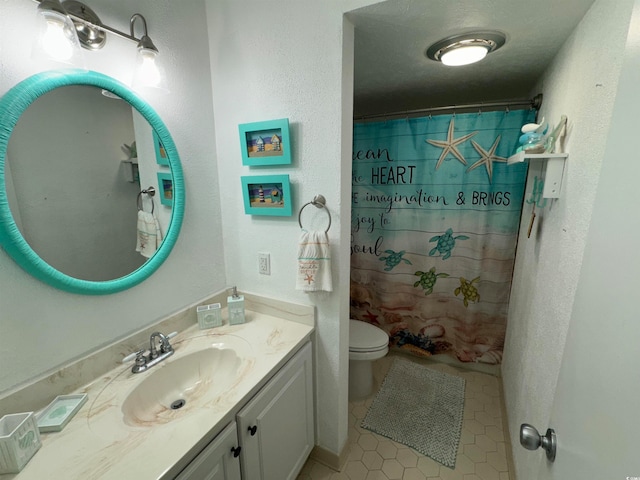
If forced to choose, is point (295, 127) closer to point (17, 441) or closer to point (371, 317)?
point (17, 441)

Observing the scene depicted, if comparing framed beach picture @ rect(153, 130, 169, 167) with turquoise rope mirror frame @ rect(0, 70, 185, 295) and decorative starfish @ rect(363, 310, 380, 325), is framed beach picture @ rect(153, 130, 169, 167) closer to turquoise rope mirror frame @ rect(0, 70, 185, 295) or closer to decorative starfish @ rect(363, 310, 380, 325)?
turquoise rope mirror frame @ rect(0, 70, 185, 295)

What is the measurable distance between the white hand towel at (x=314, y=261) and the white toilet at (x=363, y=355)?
0.81m

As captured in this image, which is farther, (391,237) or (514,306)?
(391,237)

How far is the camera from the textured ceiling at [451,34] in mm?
970

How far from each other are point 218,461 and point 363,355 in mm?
1122

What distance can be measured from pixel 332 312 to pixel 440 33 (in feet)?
4.21

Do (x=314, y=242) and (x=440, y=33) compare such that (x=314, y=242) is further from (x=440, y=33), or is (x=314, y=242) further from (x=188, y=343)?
(x=440, y=33)

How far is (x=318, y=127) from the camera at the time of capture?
1.14 meters

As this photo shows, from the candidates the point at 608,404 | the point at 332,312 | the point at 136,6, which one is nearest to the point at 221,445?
the point at 332,312

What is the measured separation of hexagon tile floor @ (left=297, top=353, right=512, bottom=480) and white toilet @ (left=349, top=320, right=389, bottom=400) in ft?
0.35

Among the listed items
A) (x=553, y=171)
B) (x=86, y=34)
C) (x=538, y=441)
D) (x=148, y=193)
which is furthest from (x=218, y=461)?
(x=553, y=171)

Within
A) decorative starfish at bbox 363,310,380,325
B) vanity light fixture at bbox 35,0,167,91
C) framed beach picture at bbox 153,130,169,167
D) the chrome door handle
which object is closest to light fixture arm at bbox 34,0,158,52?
vanity light fixture at bbox 35,0,167,91

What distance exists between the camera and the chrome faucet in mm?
1054

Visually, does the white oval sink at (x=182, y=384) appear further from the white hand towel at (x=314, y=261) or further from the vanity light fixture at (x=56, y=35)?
the vanity light fixture at (x=56, y=35)
